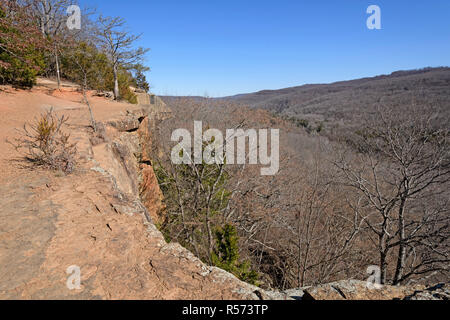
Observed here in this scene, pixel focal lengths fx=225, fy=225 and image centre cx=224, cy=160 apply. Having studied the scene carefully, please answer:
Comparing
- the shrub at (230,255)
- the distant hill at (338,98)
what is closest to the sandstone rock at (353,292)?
the shrub at (230,255)

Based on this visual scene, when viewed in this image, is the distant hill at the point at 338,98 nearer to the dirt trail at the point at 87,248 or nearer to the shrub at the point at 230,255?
the shrub at the point at 230,255

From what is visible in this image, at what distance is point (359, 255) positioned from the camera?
25.8 ft

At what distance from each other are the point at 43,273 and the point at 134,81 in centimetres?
2269

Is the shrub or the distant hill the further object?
the distant hill

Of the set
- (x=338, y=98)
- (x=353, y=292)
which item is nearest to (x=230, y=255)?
(x=353, y=292)

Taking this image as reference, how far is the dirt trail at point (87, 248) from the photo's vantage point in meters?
1.78

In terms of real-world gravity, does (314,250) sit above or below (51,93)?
below

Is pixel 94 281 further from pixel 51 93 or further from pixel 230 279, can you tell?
pixel 51 93

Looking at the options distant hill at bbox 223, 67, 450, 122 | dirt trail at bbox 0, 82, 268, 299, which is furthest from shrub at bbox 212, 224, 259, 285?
distant hill at bbox 223, 67, 450, 122

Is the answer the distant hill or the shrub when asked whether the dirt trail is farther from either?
the distant hill

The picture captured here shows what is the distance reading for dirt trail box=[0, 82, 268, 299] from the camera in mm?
1777

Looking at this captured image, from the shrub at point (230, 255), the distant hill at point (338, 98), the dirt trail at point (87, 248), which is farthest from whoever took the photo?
the distant hill at point (338, 98)
